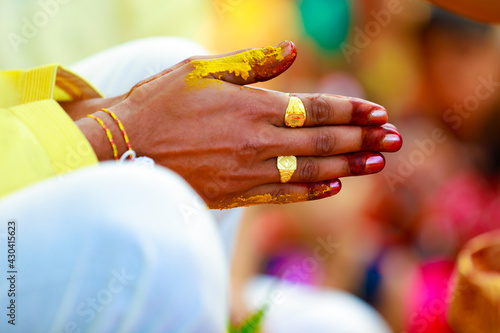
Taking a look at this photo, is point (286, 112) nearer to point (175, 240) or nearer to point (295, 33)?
point (175, 240)

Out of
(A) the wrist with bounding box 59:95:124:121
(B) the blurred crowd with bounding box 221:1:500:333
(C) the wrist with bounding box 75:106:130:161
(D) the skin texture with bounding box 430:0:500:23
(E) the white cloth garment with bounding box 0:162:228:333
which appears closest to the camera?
(E) the white cloth garment with bounding box 0:162:228:333

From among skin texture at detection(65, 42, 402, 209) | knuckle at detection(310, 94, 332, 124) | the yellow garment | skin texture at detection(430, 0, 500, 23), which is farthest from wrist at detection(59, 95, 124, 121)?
skin texture at detection(430, 0, 500, 23)

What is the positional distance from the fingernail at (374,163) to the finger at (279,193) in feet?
0.16

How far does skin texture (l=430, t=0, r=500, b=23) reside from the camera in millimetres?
803

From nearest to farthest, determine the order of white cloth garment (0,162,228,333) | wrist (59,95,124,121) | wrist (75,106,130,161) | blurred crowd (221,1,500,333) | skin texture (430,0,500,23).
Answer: white cloth garment (0,162,228,333)
wrist (75,106,130,161)
wrist (59,95,124,121)
skin texture (430,0,500,23)
blurred crowd (221,1,500,333)

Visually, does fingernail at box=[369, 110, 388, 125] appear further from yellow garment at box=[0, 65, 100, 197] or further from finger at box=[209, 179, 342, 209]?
yellow garment at box=[0, 65, 100, 197]

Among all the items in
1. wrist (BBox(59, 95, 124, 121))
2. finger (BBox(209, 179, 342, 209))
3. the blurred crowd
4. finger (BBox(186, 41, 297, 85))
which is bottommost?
the blurred crowd

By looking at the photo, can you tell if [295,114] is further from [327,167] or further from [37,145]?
[37,145]

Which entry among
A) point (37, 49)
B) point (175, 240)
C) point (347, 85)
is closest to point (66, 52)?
point (37, 49)

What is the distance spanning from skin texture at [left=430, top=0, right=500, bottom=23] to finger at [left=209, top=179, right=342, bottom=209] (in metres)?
0.37

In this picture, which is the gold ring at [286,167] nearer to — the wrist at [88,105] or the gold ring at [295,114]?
the gold ring at [295,114]

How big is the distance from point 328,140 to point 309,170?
42mm

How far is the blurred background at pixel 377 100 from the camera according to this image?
4.02 ft

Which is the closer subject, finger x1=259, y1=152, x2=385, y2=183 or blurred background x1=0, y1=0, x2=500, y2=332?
finger x1=259, y1=152, x2=385, y2=183
